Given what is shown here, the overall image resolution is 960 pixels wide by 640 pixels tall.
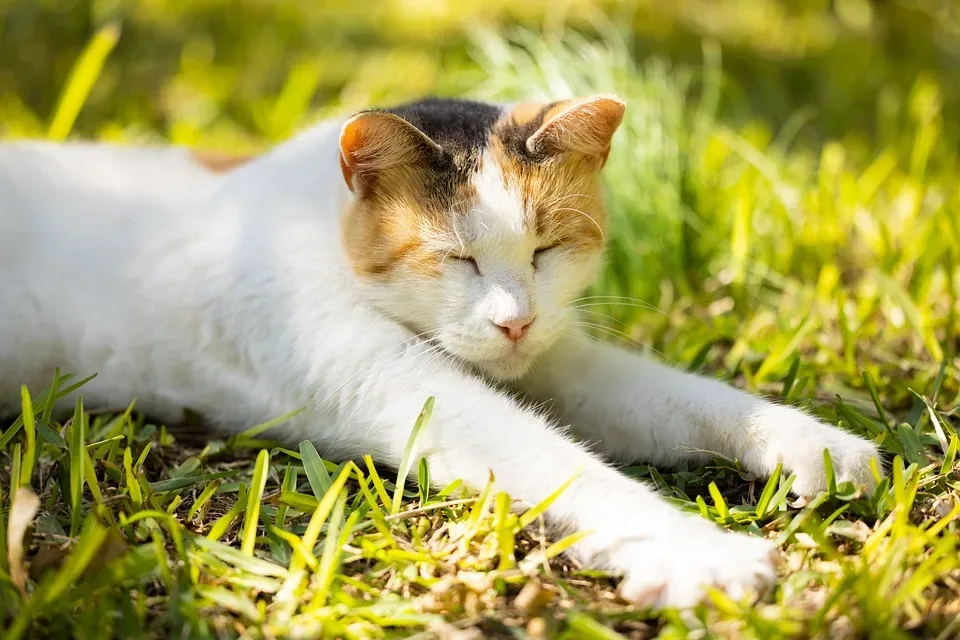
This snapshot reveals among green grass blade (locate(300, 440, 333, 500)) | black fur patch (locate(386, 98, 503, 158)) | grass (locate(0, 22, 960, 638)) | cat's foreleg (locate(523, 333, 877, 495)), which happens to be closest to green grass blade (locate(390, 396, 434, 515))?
grass (locate(0, 22, 960, 638))

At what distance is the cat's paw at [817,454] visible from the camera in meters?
1.71

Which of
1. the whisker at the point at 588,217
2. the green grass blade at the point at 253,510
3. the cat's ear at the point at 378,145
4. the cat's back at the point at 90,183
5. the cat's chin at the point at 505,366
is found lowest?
the green grass blade at the point at 253,510

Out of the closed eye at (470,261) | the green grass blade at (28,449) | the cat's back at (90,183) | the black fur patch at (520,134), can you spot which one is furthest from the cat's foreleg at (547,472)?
the cat's back at (90,183)

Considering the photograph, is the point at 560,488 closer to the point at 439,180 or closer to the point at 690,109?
the point at 439,180

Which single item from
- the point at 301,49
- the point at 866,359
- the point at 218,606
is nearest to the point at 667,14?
the point at 301,49

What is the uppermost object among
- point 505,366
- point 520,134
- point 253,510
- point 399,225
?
point 520,134

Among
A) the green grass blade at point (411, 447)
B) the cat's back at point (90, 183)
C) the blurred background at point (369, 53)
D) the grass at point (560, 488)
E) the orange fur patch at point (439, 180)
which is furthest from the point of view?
the blurred background at point (369, 53)

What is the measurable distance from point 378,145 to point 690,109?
243 centimetres

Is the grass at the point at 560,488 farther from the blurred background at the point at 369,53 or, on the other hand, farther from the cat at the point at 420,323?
the blurred background at the point at 369,53

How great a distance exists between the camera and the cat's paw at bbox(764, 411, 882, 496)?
171 cm

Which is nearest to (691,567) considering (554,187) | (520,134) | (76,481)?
(554,187)

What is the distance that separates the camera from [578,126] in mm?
1887

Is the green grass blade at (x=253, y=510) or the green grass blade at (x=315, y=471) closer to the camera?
the green grass blade at (x=253, y=510)

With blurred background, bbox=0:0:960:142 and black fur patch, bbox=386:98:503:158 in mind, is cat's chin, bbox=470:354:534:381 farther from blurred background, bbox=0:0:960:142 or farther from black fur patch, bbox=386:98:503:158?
blurred background, bbox=0:0:960:142
